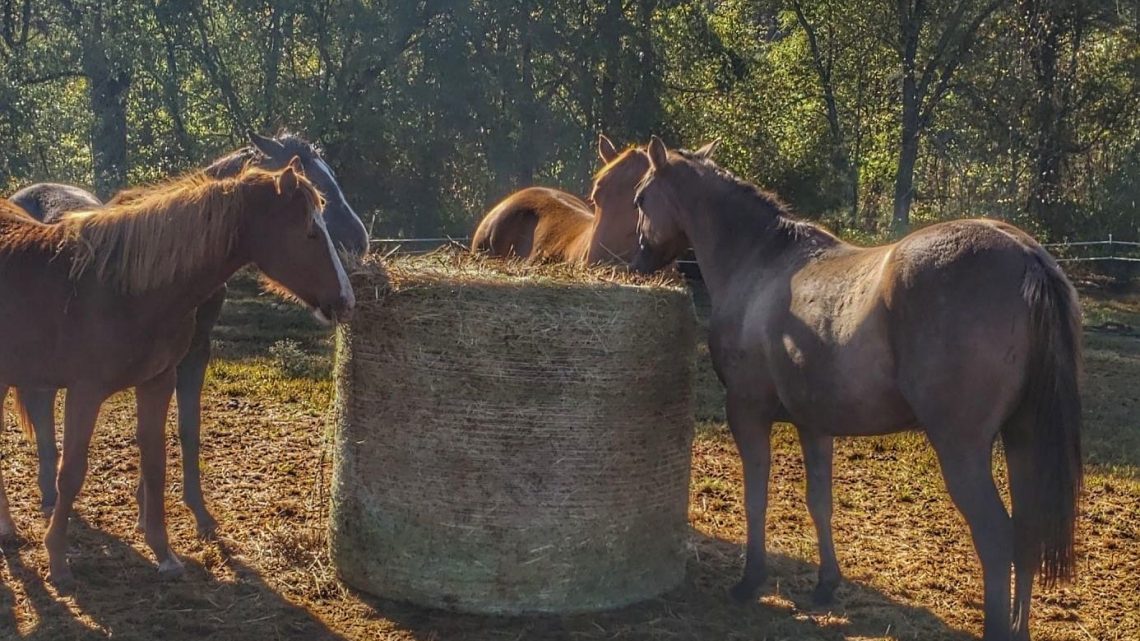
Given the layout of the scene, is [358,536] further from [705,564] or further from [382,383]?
[705,564]

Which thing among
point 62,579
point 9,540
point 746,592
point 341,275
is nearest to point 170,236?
point 341,275

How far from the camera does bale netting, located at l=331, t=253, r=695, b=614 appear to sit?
4191 millimetres

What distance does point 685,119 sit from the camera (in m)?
16.4

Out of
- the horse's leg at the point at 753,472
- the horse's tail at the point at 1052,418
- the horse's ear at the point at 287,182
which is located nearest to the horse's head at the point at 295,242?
the horse's ear at the point at 287,182

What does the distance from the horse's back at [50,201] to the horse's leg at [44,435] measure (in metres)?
1.00

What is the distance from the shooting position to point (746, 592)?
4.59 m

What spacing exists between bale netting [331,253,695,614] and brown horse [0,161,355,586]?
1.05ft

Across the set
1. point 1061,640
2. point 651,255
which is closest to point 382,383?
point 651,255

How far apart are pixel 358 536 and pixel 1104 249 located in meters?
15.6

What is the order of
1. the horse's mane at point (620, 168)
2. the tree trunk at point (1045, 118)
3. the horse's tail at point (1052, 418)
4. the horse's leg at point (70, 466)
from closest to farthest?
the horse's tail at point (1052, 418) < the horse's leg at point (70, 466) < the horse's mane at point (620, 168) < the tree trunk at point (1045, 118)

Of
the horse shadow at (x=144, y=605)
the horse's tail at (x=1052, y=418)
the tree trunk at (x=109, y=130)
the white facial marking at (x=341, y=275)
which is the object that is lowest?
the horse shadow at (x=144, y=605)

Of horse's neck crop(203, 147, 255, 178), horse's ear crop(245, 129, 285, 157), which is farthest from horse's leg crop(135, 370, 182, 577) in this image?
horse's ear crop(245, 129, 285, 157)

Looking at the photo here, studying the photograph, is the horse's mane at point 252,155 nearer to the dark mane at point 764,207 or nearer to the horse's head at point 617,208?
the horse's head at point 617,208

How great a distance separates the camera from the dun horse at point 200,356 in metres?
5.19
